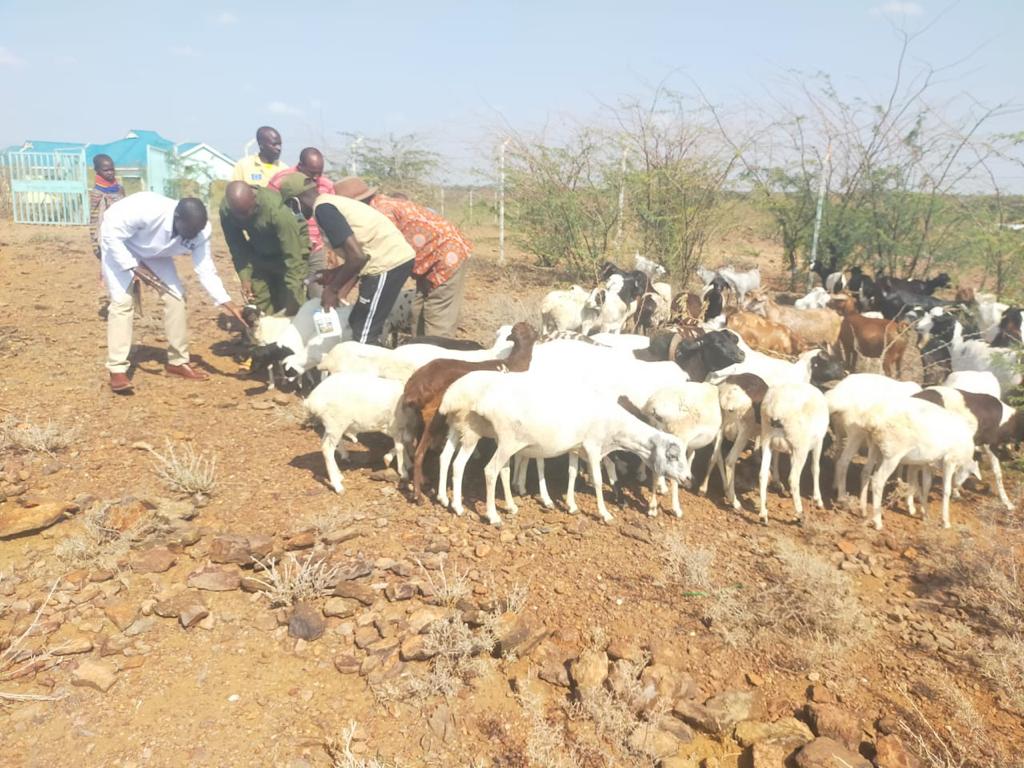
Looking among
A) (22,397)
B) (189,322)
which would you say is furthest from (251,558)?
(189,322)

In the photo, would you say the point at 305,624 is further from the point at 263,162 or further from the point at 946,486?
the point at 263,162

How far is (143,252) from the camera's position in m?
6.81

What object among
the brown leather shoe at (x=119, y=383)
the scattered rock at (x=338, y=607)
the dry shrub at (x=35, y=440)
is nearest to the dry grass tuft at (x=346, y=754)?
the scattered rock at (x=338, y=607)

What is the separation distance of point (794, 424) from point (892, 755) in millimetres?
2593

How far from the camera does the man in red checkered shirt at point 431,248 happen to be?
23.5 feet

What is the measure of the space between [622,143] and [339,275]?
780 centimetres

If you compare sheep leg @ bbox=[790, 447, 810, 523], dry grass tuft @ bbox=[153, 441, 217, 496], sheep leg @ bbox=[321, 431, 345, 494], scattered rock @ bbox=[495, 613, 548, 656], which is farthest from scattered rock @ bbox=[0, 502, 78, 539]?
sheep leg @ bbox=[790, 447, 810, 523]

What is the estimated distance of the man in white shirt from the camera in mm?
6543

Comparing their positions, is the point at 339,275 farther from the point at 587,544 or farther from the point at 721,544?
the point at 721,544

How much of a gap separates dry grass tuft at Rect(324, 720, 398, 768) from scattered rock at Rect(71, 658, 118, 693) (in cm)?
111

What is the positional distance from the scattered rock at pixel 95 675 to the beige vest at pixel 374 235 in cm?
389

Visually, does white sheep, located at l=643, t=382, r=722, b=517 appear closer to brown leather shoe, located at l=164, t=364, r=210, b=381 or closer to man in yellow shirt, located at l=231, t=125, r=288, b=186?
brown leather shoe, located at l=164, t=364, r=210, b=381

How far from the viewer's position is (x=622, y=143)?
1249 centimetres

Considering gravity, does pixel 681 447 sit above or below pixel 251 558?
above
